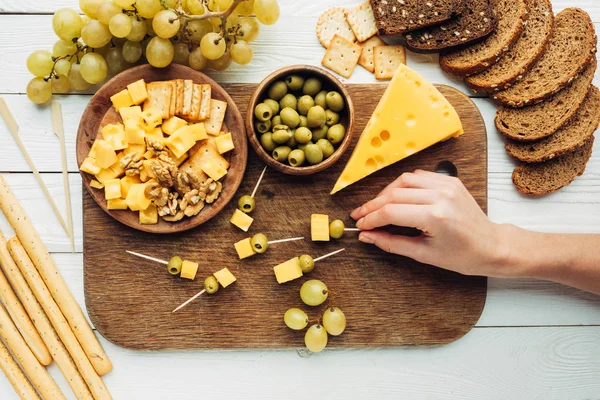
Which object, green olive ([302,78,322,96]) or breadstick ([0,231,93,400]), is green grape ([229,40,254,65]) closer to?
green olive ([302,78,322,96])

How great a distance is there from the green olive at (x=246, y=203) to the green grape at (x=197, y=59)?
15.3 inches

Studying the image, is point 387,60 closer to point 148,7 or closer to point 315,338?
point 148,7

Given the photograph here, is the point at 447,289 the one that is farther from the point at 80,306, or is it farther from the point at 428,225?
the point at 80,306

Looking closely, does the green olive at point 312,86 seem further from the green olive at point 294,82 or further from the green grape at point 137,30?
the green grape at point 137,30

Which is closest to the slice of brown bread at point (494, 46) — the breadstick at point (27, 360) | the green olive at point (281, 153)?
the green olive at point (281, 153)

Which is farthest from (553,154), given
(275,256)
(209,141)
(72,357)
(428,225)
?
(72,357)

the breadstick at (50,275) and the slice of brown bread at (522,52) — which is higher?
the slice of brown bread at (522,52)

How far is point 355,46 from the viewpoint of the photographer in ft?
4.97

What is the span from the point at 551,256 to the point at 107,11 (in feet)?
4.50

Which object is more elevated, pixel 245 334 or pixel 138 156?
pixel 138 156

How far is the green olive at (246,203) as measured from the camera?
1.42 meters

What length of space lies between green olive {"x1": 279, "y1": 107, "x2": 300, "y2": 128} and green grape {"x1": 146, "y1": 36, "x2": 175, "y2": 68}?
35cm

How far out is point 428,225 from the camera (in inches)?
51.6

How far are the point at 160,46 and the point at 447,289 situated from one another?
106 centimetres
